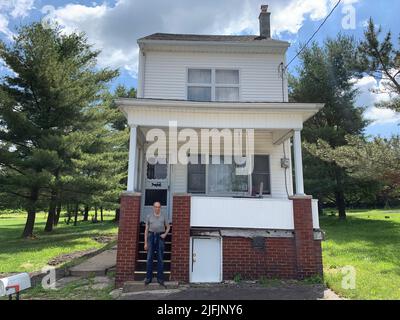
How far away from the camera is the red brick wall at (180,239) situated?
23.6 ft

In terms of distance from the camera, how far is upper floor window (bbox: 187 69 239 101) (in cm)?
1029

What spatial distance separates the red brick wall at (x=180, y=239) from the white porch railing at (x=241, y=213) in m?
0.20

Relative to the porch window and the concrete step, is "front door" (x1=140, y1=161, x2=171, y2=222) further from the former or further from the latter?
the concrete step

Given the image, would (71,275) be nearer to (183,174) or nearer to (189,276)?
(189,276)

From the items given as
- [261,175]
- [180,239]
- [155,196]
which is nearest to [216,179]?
[261,175]

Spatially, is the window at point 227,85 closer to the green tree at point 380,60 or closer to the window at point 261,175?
the window at point 261,175

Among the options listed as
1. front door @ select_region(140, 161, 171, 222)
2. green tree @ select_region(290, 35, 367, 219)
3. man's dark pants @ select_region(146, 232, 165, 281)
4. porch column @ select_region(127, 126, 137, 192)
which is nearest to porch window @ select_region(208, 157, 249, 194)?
front door @ select_region(140, 161, 171, 222)

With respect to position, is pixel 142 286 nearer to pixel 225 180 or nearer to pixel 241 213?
pixel 241 213

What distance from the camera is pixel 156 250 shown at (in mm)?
7031

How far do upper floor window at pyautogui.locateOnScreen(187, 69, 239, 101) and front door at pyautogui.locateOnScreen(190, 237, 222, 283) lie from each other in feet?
15.4

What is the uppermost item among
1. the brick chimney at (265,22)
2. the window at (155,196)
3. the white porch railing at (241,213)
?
the brick chimney at (265,22)

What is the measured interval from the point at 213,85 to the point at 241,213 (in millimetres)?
4595

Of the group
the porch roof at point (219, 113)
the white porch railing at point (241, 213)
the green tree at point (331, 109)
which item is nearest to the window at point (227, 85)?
the porch roof at point (219, 113)
